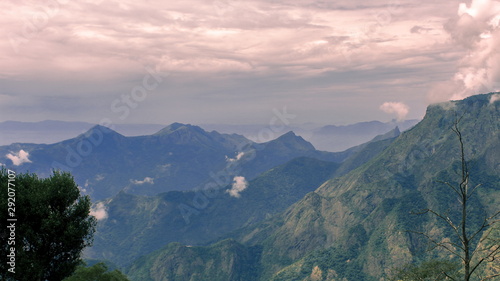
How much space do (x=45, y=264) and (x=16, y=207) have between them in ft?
35.8

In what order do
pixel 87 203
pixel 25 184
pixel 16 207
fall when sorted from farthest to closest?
pixel 87 203
pixel 25 184
pixel 16 207

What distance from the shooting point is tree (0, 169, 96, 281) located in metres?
58.1

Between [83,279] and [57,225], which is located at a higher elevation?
[57,225]

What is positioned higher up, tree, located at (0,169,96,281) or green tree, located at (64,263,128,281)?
tree, located at (0,169,96,281)

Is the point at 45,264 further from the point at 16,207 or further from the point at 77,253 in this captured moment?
the point at 16,207

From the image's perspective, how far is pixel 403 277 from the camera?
9675 centimetres

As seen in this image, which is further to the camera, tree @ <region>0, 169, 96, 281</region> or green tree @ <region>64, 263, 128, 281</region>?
green tree @ <region>64, 263, 128, 281</region>

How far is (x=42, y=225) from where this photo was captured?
5931 centimetres

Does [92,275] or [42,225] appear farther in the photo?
[92,275]

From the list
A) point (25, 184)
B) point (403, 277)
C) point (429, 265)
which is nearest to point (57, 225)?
point (25, 184)

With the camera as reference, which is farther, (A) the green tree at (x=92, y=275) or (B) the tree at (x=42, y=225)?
(A) the green tree at (x=92, y=275)

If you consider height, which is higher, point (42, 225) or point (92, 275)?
point (42, 225)

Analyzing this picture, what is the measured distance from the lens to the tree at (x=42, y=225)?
58.1 metres

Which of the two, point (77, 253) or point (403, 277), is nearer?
point (77, 253)
